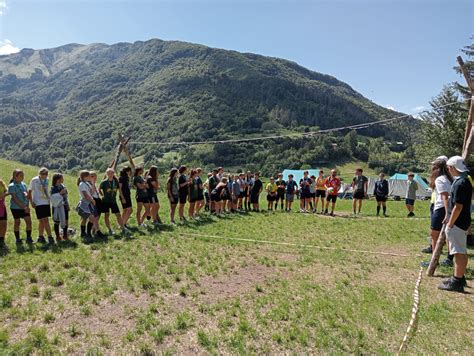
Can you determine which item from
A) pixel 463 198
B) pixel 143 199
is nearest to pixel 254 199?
pixel 143 199

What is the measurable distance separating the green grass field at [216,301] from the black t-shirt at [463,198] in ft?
4.30

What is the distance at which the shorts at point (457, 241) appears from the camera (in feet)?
21.4

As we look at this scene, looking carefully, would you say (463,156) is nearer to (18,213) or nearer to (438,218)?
(438,218)

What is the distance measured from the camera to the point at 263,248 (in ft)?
33.3

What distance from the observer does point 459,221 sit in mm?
6598

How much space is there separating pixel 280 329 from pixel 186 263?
3.54 meters

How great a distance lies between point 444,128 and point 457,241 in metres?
13.1

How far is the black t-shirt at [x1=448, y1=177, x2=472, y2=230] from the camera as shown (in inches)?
255

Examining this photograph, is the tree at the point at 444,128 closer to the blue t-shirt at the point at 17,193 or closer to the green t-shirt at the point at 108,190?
the green t-shirt at the point at 108,190

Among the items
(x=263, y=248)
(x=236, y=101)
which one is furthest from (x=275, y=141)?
(x=263, y=248)

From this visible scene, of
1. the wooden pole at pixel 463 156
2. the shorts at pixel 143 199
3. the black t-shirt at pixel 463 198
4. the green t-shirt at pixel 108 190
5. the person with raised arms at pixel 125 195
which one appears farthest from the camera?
the shorts at pixel 143 199

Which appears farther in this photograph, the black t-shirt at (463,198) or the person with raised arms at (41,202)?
the person with raised arms at (41,202)

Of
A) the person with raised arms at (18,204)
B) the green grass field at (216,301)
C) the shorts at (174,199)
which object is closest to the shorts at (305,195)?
the shorts at (174,199)

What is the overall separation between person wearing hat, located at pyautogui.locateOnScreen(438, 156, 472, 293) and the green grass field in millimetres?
328
